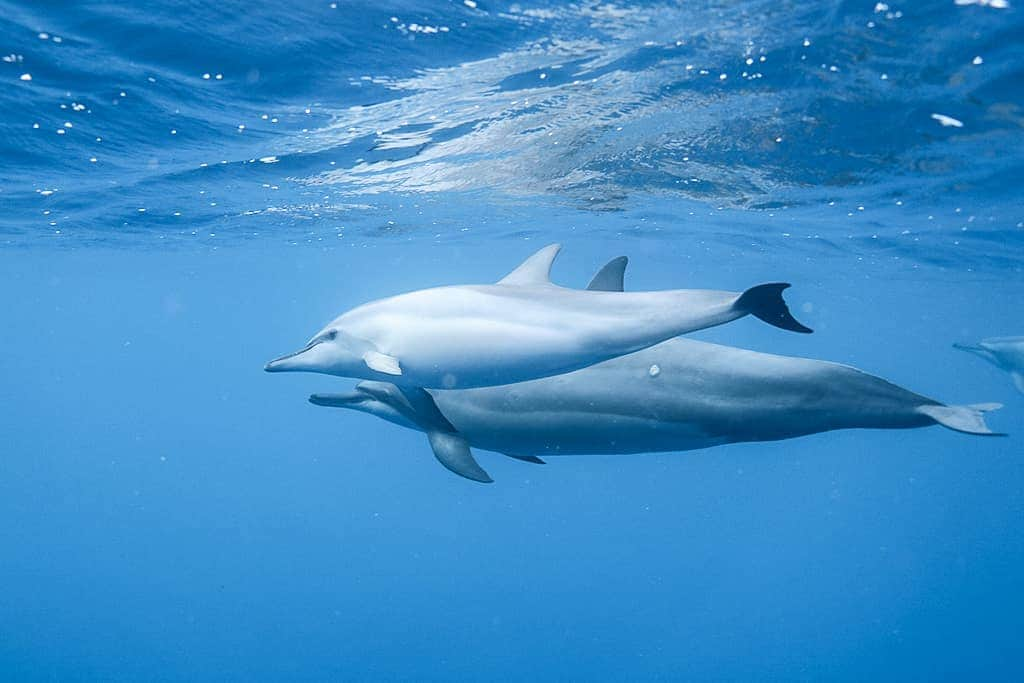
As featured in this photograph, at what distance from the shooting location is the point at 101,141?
13508 mm

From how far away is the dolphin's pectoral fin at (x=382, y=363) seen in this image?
209 inches

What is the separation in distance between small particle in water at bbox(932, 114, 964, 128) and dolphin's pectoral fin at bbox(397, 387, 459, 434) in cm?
958

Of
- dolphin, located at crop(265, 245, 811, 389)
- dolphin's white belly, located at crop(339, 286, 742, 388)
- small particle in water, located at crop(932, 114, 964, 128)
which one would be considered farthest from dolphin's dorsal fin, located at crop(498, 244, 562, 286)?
small particle in water, located at crop(932, 114, 964, 128)

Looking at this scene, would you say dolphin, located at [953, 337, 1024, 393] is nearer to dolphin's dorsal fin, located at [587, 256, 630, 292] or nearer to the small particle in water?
the small particle in water

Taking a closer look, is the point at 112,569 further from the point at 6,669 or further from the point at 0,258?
the point at 0,258

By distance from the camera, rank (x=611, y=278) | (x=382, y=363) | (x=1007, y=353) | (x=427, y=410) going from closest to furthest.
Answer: (x=382, y=363)
(x=427, y=410)
(x=611, y=278)
(x=1007, y=353)

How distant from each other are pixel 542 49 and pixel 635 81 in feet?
6.21

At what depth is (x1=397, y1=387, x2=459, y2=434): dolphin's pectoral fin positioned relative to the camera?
589cm

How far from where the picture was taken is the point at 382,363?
5352 mm

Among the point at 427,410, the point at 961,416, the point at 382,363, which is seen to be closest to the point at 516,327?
the point at 382,363

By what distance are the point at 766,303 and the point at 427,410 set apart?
9.38 ft

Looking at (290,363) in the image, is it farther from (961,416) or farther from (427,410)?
(961,416)

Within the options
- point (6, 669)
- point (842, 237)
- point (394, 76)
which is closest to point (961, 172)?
point (842, 237)

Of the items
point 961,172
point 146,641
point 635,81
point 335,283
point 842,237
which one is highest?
point 635,81
